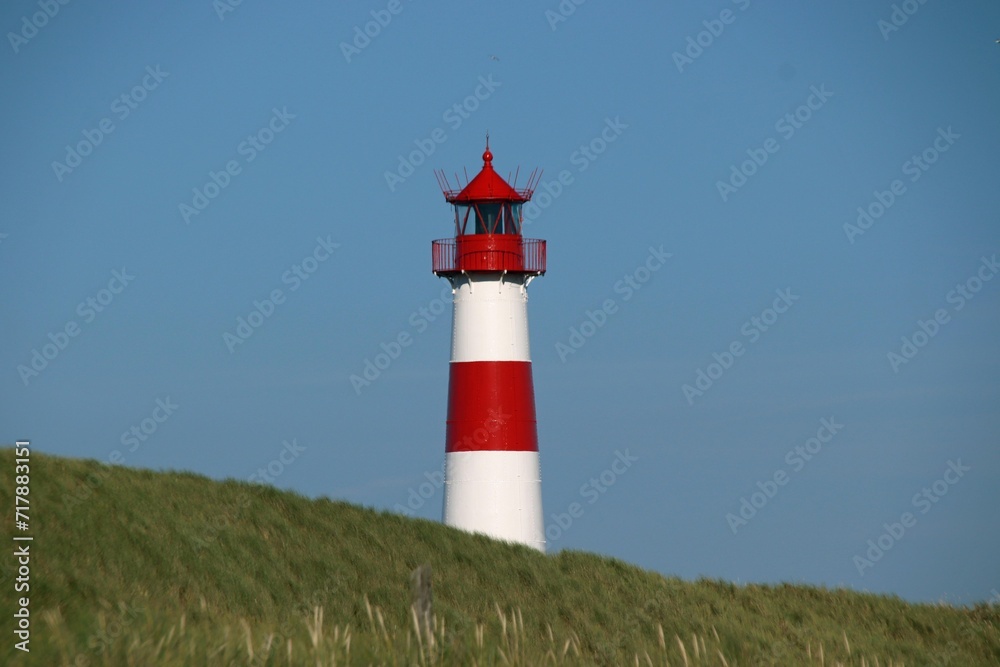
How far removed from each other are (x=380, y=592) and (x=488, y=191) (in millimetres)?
12323

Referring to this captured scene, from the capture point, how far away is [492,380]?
2948cm

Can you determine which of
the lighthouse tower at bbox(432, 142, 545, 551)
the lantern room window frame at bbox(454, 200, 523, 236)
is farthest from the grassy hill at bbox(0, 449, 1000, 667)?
the lantern room window frame at bbox(454, 200, 523, 236)

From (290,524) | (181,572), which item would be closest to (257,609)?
(181,572)

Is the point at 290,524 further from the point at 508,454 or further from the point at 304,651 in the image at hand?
the point at 304,651

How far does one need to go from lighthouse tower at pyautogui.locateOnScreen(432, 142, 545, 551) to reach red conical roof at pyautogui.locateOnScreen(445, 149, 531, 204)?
0.03m

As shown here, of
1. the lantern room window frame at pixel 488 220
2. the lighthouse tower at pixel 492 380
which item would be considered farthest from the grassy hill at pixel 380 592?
the lantern room window frame at pixel 488 220

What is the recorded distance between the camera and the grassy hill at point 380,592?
1363 cm

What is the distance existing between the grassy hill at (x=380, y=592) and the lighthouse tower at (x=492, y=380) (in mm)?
2509

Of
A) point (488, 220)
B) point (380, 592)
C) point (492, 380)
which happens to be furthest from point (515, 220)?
point (380, 592)

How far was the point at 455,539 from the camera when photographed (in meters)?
25.7

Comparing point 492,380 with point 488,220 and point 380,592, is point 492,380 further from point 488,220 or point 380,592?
point 380,592

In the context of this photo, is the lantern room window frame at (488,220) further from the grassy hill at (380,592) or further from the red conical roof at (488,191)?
the grassy hill at (380,592)

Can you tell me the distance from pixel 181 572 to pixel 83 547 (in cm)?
154

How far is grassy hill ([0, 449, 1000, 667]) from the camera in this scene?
13.6m
